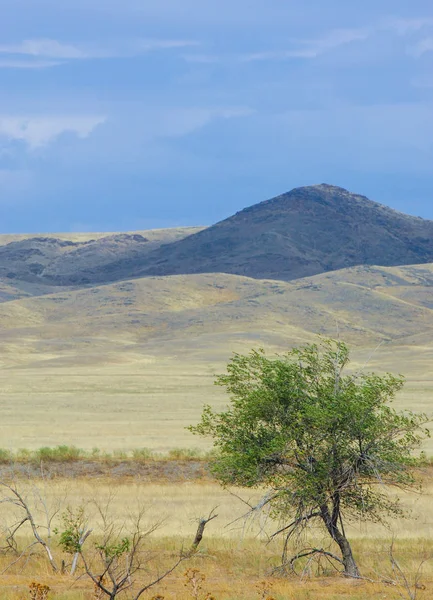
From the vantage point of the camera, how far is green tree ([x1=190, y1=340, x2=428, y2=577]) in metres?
18.0

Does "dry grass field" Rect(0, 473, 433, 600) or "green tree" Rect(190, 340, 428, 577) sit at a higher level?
"green tree" Rect(190, 340, 428, 577)

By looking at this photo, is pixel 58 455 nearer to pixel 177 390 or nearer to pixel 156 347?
pixel 177 390

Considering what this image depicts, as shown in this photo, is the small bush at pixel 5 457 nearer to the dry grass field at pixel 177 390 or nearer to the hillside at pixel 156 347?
the dry grass field at pixel 177 390

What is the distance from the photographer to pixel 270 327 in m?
150

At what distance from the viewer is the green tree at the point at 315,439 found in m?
18.0

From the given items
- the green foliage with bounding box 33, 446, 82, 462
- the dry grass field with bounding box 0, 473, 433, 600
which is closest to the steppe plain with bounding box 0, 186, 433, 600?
the dry grass field with bounding box 0, 473, 433, 600

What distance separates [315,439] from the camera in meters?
18.5

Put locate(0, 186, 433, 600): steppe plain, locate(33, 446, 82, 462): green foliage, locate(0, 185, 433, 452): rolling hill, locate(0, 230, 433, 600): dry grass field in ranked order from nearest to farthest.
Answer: locate(0, 230, 433, 600): dry grass field < locate(0, 186, 433, 600): steppe plain < locate(33, 446, 82, 462): green foliage < locate(0, 185, 433, 452): rolling hill

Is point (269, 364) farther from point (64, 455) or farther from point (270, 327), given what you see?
point (270, 327)

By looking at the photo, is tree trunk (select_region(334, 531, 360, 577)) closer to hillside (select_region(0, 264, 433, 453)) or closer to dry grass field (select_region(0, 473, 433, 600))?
dry grass field (select_region(0, 473, 433, 600))

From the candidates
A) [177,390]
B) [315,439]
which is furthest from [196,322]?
[315,439]

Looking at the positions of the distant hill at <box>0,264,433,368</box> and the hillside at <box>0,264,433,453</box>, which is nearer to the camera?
the hillside at <box>0,264,433,453</box>

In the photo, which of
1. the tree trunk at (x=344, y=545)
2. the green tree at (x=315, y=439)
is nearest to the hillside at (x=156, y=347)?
the green tree at (x=315, y=439)

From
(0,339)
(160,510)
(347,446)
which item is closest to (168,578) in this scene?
(347,446)
